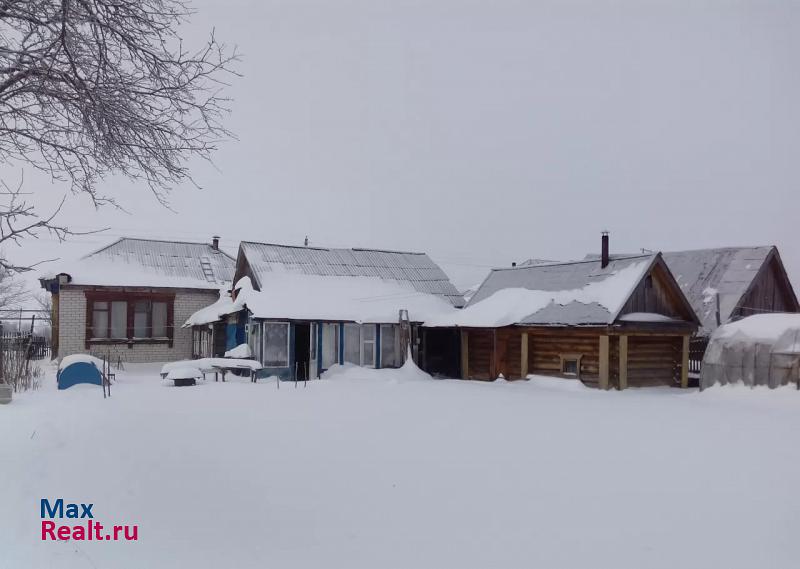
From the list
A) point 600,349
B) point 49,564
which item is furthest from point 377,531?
point 600,349

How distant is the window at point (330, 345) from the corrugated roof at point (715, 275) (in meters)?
14.7

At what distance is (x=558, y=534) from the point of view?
6.53m

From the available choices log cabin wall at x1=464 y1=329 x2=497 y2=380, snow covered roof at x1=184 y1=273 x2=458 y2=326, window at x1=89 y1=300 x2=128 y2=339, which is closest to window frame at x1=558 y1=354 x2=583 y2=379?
log cabin wall at x1=464 y1=329 x2=497 y2=380

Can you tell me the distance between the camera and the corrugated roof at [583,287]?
21.6m

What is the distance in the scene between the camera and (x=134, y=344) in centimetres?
2998

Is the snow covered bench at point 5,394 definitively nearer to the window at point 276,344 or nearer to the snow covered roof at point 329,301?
the snow covered roof at point 329,301

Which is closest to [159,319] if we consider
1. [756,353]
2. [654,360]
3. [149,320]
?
[149,320]

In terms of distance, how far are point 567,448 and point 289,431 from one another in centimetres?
480

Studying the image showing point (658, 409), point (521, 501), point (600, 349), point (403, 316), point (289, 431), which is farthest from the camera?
point (403, 316)

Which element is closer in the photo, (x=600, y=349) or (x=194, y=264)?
(x=600, y=349)

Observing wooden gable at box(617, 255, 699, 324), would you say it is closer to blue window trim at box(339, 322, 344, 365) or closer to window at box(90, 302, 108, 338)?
blue window trim at box(339, 322, 344, 365)

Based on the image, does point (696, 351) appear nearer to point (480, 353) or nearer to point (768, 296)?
point (768, 296)

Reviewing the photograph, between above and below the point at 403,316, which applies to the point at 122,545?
below

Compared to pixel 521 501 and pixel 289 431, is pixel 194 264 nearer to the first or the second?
pixel 289 431
